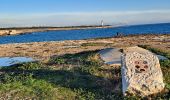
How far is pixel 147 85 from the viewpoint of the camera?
1939cm

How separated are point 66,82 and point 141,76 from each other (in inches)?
153

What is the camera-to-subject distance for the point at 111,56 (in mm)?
28375

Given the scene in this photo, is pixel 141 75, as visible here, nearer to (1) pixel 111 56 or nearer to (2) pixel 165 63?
(2) pixel 165 63

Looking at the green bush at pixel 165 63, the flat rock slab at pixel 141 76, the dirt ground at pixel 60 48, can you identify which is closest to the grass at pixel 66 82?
the flat rock slab at pixel 141 76

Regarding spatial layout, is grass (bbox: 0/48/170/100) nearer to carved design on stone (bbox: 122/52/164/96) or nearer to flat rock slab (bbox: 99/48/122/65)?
carved design on stone (bbox: 122/52/164/96)

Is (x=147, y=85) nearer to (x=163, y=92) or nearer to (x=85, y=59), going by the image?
(x=163, y=92)

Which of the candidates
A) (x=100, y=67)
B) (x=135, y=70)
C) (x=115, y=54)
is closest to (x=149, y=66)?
(x=135, y=70)

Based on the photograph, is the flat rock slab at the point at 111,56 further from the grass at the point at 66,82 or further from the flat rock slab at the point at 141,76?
the flat rock slab at the point at 141,76

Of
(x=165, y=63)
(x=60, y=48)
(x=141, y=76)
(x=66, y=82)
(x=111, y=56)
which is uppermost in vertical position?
(x=141, y=76)

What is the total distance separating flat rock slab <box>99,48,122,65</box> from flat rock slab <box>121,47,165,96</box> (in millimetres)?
5189

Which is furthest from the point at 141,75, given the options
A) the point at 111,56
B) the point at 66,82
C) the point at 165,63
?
the point at 111,56

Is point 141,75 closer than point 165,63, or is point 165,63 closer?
point 141,75

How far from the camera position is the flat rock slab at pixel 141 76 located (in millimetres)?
19286

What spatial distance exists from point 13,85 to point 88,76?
3.88m
